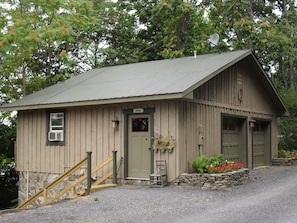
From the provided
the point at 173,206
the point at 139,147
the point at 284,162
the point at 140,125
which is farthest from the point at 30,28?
the point at 284,162

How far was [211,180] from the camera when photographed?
33.4 feet

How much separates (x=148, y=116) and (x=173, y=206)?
3663 mm

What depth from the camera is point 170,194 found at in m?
9.45

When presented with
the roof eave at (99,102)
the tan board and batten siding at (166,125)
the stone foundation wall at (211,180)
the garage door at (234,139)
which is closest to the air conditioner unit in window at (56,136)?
the tan board and batten siding at (166,125)

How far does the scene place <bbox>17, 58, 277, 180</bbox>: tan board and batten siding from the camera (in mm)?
10977

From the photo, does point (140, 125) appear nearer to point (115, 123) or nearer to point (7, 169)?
point (115, 123)

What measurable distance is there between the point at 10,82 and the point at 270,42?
539 inches

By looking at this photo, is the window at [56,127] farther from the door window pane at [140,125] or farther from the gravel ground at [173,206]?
the gravel ground at [173,206]

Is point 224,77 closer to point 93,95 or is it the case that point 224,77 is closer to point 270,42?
point 93,95

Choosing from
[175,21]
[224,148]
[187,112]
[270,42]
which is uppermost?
[175,21]

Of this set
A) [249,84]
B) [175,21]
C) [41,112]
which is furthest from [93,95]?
[175,21]

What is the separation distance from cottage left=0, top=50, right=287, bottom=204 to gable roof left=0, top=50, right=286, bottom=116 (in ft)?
0.10

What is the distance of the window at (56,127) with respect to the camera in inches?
524

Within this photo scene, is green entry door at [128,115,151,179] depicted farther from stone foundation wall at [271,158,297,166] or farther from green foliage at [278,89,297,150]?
green foliage at [278,89,297,150]
